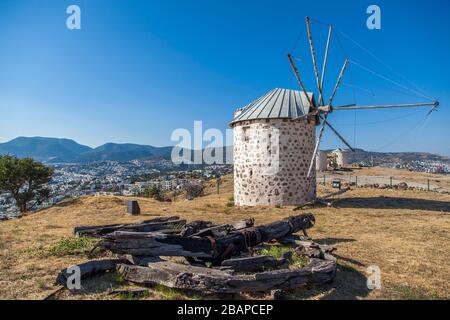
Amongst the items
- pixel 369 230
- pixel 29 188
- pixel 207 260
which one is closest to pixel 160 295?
pixel 207 260

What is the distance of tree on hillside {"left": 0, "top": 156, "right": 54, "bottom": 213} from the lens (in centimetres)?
2758

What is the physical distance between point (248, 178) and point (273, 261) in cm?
1315

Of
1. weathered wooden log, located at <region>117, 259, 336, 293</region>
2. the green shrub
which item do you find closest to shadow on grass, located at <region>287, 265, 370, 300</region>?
weathered wooden log, located at <region>117, 259, 336, 293</region>

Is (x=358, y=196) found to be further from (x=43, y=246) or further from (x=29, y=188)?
(x=29, y=188)

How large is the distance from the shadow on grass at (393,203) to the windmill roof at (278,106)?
23.4ft

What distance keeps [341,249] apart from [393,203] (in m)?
14.3

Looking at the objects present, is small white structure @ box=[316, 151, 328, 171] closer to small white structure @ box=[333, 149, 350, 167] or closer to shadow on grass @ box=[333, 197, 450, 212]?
small white structure @ box=[333, 149, 350, 167]

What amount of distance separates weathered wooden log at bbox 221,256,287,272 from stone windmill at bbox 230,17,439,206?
12.6m

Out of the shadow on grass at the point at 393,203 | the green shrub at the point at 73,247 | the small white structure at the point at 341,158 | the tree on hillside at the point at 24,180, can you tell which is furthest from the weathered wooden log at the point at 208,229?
the small white structure at the point at 341,158

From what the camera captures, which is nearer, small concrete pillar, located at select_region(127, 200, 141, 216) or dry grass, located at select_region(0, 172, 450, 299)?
dry grass, located at select_region(0, 172, 450, 299)

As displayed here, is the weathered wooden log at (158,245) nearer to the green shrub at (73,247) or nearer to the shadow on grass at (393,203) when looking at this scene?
the green shrub at (73,247)

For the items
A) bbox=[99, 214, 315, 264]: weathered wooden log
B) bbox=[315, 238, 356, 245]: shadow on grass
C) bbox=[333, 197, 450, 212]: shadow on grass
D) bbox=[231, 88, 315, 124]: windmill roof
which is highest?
bbox=[231, 88, 315, 124]: windmill roof

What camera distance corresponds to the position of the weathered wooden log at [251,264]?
6387 millimetres

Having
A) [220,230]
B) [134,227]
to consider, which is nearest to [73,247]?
[134,227]
